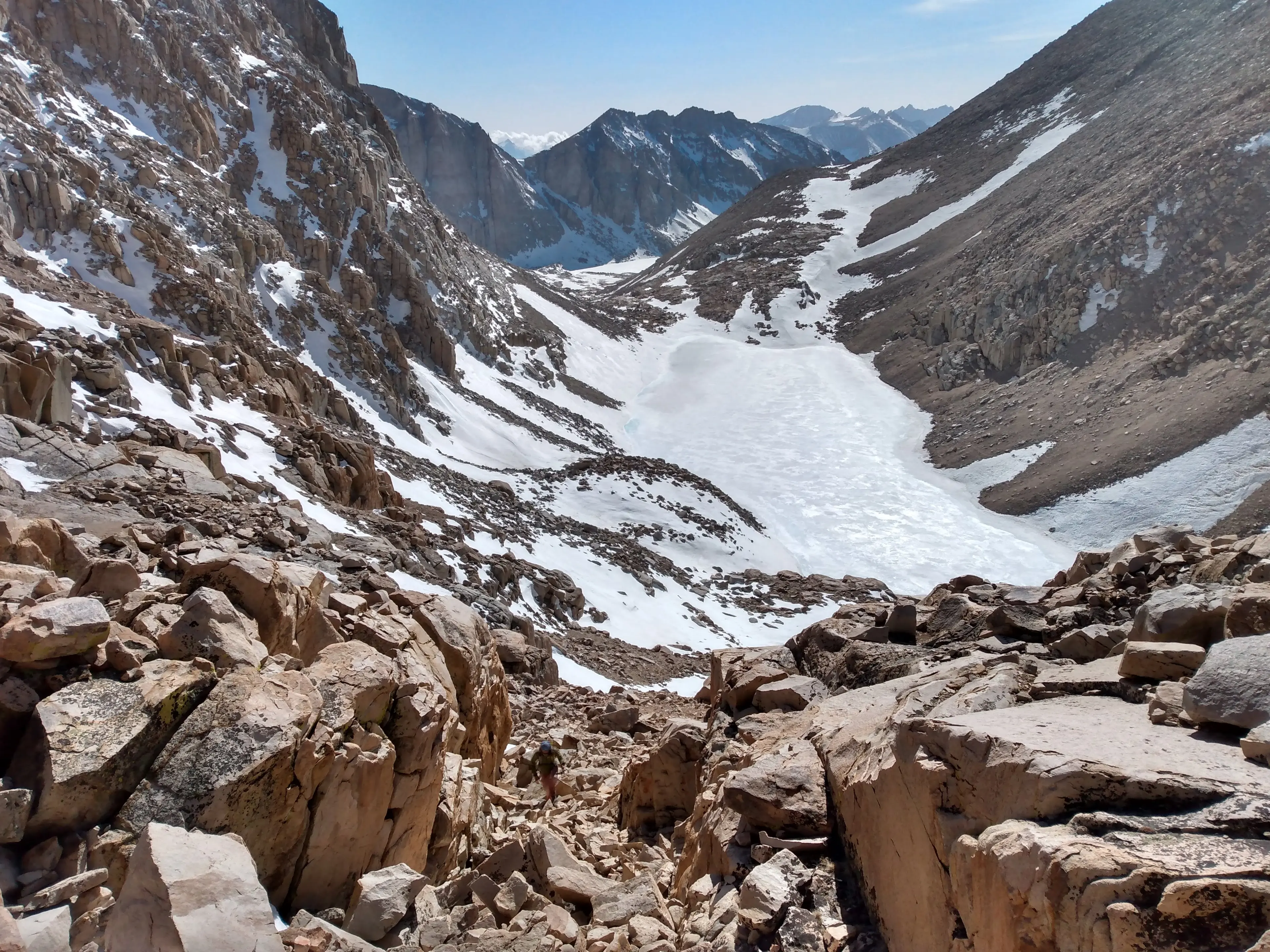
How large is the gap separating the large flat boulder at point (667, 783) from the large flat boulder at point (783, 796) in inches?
111

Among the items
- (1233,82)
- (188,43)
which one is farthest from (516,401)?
(1233,82)

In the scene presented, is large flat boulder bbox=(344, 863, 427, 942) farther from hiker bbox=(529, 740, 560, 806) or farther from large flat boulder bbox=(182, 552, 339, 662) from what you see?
hiker bbox=(529, 740, 560, 806)

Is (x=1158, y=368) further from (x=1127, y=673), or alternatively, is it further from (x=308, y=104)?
(x=308, y=104)

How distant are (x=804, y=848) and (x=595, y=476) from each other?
28.4 m

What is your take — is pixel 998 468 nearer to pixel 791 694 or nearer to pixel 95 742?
pixel 791 694

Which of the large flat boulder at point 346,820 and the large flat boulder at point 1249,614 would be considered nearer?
the large flat boulder at point 1249,614

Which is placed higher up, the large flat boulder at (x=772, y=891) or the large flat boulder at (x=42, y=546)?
the large flat boulder at (x=42, y=546)

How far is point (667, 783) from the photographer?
30.9 feet

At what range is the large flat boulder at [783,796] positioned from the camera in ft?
19.7

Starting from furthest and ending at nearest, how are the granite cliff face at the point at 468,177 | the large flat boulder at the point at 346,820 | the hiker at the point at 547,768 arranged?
the granite cliff face at the point at 468,177 → the hiker at the point at 547,768 → the large flat boulder at the point at 346,820

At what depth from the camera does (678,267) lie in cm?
10825

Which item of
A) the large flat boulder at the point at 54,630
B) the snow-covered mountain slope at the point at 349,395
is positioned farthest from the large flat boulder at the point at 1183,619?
the snow-covered mountain slope at the point at 349,395

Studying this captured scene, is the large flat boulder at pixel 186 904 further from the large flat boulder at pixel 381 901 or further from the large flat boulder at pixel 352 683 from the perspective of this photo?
the large flat boulder at pixel 352 683

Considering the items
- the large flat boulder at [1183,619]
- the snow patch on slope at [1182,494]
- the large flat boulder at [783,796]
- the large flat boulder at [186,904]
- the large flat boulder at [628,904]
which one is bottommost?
the large flat boulder at [628,904]
